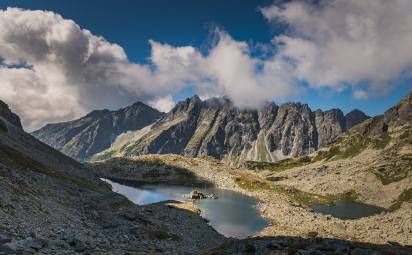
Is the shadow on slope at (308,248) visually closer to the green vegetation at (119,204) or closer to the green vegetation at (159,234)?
the green vegetation at (159,234)

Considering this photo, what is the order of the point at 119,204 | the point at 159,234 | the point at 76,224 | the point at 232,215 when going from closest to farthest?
1. the point at 76,224
2. the point at 159,234
3. the point at 119,204
4. the point at 232,215

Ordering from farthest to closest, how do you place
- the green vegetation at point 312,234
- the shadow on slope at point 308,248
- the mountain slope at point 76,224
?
1. the green vegetation at point 312,234
2. the mountain slope at point 76,224
3. the shadow on slope at point 308,248

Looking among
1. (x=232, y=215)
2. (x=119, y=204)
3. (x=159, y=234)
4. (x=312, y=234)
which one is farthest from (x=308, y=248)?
(x=232, y=215)

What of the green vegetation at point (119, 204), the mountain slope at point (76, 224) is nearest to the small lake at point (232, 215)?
the mountain slope at point (76, 224)

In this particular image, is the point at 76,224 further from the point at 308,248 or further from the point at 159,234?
the point at 308,248

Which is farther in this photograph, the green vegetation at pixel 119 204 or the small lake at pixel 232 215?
the small lake at pixel 232 215

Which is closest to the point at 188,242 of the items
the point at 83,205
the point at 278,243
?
the point at 83,205

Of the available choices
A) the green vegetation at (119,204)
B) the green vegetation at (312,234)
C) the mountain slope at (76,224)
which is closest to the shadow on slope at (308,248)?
the mountain slope at (76,224)

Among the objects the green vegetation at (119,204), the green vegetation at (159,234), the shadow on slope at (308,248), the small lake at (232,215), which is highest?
the small lake at (232,215)

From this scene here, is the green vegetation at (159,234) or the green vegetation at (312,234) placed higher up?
the green vegetation at (312,234)

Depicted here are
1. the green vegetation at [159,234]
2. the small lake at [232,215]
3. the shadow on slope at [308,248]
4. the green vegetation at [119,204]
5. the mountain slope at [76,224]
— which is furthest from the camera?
the small lake at [232,215]

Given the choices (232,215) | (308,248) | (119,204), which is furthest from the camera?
(232,215)

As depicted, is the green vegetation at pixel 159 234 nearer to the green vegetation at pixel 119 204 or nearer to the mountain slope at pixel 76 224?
the mountain slope at pixel 76 224

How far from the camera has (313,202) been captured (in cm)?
19775
